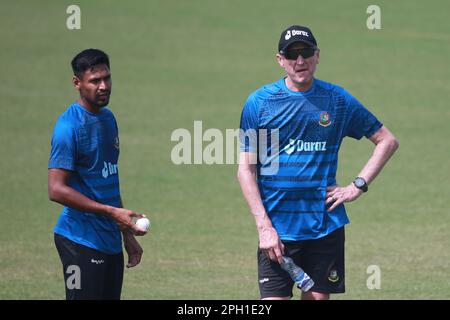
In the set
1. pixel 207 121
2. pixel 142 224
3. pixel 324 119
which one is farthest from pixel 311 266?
pixel 207 121

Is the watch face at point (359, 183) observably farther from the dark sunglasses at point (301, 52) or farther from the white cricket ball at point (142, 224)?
the white cricket ball at point (142, 224)

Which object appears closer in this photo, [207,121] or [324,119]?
[324,119]

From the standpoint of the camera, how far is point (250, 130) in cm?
809

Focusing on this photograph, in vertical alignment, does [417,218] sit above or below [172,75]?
below

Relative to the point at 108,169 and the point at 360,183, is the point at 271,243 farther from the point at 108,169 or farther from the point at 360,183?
the point at 108,169

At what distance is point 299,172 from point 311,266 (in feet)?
2.44

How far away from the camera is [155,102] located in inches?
957

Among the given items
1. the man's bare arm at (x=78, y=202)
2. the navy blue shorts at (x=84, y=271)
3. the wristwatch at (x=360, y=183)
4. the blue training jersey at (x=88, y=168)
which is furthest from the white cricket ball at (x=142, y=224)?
the wristwatch at (x=360, y=183)

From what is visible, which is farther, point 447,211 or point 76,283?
point 447,211

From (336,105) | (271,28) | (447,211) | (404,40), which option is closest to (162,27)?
(271,28)
